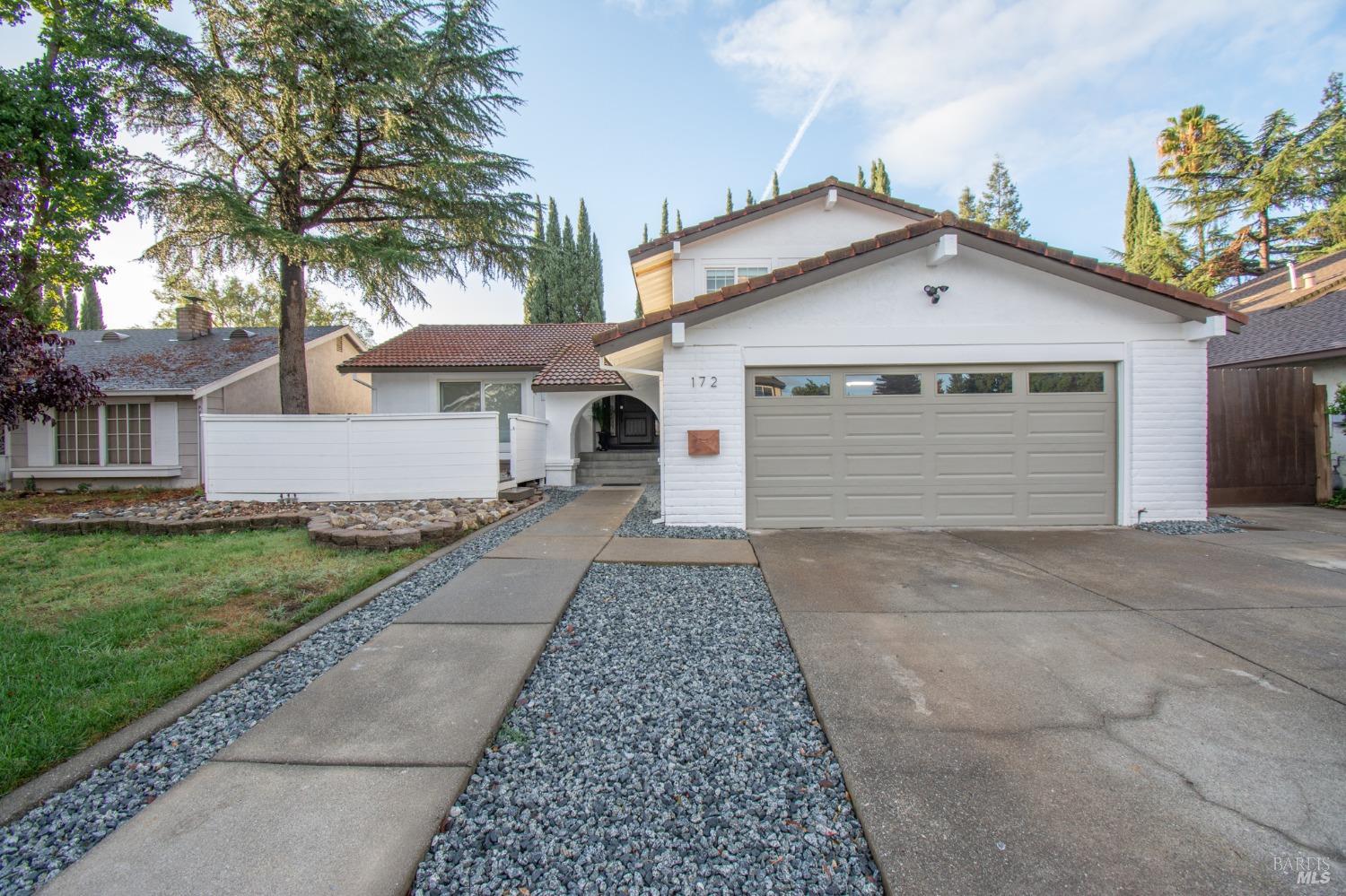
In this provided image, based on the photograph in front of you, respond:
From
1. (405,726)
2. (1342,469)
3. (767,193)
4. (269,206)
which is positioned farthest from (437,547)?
(767,193)

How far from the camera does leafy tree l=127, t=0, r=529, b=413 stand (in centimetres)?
1041

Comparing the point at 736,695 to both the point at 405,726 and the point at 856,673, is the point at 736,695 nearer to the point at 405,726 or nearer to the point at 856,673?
the point at 856,673

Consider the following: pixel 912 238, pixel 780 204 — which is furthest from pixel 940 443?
pixel 780 204

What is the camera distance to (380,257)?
10.7 meters

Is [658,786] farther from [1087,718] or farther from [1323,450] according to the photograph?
[1323,450]

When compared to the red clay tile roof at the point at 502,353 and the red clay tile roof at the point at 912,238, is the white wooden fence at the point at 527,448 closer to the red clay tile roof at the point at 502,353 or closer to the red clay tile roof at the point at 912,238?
the red clay tile roof at the point at 502,353

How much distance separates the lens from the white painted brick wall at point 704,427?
7012mm

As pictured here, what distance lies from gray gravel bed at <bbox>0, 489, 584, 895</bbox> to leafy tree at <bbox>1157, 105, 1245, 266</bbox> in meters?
31.9

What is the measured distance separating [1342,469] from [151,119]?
23470 millimetres

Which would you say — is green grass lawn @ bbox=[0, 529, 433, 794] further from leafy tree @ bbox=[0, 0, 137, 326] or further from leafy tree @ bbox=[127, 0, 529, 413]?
leafy tree @ bbox=[0, 0, 137, 326]

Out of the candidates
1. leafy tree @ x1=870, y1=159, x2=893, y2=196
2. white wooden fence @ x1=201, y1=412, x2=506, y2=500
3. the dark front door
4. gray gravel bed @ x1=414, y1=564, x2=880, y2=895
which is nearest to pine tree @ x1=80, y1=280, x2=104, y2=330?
white wooden fence @ x1=201, y1=412, x2=506, y2=500

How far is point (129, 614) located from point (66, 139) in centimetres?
1374

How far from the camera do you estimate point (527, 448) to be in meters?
11.6

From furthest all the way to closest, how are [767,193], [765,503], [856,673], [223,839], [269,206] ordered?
[767,193], [269,206], [765,503], [856,673], [223,839]
